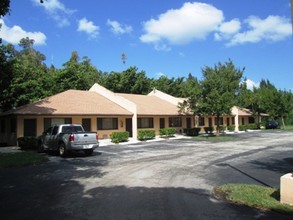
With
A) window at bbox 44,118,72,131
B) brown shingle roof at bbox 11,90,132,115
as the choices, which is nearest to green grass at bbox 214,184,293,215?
brown shingle roof at bbox 11,90,132,115

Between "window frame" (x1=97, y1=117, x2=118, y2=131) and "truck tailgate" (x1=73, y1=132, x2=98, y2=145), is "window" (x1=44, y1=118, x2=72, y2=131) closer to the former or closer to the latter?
"window frame" (x1=97, y1=117, x2=118, y2=131)

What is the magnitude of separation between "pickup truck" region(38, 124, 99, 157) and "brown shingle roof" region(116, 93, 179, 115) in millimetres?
14965

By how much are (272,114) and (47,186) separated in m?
51.2

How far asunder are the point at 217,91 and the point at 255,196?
87.1 ft

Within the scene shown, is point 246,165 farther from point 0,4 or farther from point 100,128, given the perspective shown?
point 100,128

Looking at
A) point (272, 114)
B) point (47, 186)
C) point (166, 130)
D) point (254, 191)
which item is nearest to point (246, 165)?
point (254, 191)

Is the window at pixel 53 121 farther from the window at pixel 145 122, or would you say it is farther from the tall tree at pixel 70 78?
the tall tree at pixel 70 78

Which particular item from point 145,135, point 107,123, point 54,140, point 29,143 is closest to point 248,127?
point 145,135

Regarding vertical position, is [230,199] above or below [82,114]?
below

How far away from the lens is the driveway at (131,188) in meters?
6.83

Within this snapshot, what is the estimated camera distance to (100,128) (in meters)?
31.8

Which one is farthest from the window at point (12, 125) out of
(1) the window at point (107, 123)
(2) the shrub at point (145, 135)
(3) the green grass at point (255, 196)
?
(3) the green grass at point (255, 196)

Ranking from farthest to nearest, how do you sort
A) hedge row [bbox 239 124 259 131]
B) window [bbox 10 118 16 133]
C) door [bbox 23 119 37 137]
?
hedge row [bbox 239 124 259 131] → window [bbox 10 118 16 133] → door [bbox 23 119 37 137]

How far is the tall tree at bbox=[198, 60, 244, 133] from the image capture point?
111ft
